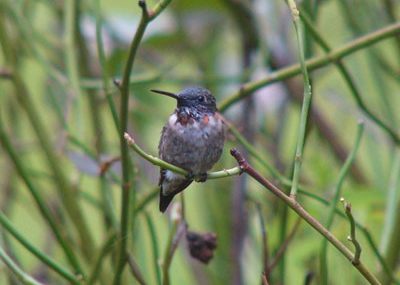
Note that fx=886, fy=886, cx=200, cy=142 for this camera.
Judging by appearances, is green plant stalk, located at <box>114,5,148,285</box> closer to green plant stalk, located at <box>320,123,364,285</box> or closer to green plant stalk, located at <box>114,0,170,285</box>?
green plant stalk, located at <box>114,0,170,285</box>

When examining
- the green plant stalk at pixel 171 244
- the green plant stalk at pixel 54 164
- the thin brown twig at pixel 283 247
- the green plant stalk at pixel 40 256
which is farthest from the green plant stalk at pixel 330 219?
the green plant stalk at pixel 54 164

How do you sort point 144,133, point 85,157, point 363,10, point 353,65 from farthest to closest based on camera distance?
point 144,133
point 353,65
point 363,10
point 85,157

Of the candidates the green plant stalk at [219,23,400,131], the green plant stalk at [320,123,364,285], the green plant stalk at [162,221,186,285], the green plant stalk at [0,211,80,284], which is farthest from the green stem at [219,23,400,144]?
the green plant stalk at [0,211,80,284]

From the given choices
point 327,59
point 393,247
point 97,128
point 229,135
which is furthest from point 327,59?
point 97,128

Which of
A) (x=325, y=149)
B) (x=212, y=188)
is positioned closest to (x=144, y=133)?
(x=212, y=188)

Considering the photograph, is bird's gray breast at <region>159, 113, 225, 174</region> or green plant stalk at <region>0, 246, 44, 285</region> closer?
green plant stalk at <region>0, 246, 44, 285</region>

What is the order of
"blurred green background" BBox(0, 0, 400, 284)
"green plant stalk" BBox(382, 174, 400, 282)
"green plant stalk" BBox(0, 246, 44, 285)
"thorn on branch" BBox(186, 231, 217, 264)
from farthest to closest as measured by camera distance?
"blurred green background" BBox(0, 0, 400, 284), "green plant stalk" BBox(382, 174, 400, 282), "thorn on branch" BBox(186, 231, 217, 264), "green plant stalk" BBox(0, 246, 44, 285)

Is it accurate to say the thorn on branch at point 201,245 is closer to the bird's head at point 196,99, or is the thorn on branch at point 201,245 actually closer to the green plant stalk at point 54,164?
the bird's head at point 196,99

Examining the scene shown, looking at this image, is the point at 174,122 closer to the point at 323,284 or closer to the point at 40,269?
the point at 323,284
